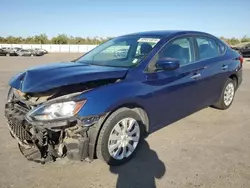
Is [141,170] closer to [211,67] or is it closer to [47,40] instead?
Answer: [211,67]

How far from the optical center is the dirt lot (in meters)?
2.90

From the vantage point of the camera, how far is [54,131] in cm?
282

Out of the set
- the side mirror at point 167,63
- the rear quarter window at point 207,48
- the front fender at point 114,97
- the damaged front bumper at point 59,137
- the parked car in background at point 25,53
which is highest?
the rear quarter window at point 207,48

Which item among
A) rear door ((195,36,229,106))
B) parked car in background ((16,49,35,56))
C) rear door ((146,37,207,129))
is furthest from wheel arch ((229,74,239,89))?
parked car in background ((16,49,35,56))

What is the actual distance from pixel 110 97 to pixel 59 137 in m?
0.72

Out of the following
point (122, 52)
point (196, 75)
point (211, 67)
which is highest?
point (122, 52)

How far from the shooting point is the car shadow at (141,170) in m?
2.90

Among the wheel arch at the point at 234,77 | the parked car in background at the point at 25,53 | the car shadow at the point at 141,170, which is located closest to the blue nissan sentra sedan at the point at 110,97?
the car shadow at the point at 141,170

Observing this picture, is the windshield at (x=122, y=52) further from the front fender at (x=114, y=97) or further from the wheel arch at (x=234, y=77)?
the wheel arch at (x=234, y=77)

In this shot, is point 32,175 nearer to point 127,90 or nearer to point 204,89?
point 127,90

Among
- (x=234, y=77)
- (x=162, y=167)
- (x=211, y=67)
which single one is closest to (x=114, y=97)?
(x=162, y=167)

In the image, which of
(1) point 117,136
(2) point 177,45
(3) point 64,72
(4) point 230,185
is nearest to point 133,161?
(1) point 117,136

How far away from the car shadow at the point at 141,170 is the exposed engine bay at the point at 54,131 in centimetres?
45

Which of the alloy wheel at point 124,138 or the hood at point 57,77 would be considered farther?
the alloy wheel at point 124,138
